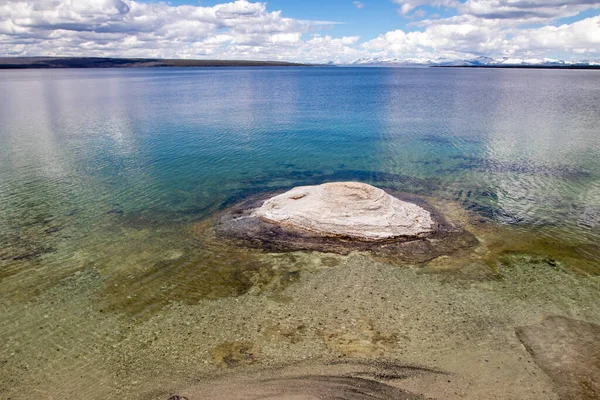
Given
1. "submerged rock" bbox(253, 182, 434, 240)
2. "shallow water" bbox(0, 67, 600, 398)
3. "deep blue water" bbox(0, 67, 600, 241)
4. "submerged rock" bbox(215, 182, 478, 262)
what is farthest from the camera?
"deep blue water" bbox(0, 67, 600, 241)

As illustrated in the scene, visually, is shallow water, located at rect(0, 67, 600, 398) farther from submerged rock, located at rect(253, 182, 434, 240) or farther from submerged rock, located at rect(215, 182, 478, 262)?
submerged rock, located at rect(253, 182, 434, 240)

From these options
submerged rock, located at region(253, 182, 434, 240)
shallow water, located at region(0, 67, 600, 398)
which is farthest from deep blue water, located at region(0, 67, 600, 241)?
submerged rock, located at region(253, 182, 434, 240)

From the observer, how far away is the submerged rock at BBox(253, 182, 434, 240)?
26.2 m

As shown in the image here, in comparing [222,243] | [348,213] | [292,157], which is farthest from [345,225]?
[292,157]

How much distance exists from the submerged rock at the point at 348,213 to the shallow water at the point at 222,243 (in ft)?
10.9

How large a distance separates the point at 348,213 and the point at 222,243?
9122mm

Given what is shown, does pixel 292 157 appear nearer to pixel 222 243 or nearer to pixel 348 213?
pixel 348 213

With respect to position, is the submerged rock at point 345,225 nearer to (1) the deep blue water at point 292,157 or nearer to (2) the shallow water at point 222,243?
(2) the shallow water at point 222,243

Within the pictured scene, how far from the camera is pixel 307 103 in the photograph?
311ft

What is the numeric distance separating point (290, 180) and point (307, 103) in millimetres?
60474

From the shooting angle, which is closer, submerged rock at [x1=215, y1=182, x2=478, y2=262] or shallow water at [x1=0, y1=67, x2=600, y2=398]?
shallow water at [x1=0, y1=67, x2=600, y2=398]

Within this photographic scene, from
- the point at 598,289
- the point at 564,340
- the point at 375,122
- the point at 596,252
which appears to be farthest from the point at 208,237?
the point at 375,122

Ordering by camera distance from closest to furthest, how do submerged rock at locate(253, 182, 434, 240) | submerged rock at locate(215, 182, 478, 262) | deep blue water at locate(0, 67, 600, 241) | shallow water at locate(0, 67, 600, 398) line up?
1. shallow water at locate(0, 67, 600, 398)
2. submerged rock at locate(215, 182, 478, 262)
3. submerged rock at locate(253, 182, 434, 240)
4. deep blue water at locate(0, 67, 600, 241)

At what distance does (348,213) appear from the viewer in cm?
2748
